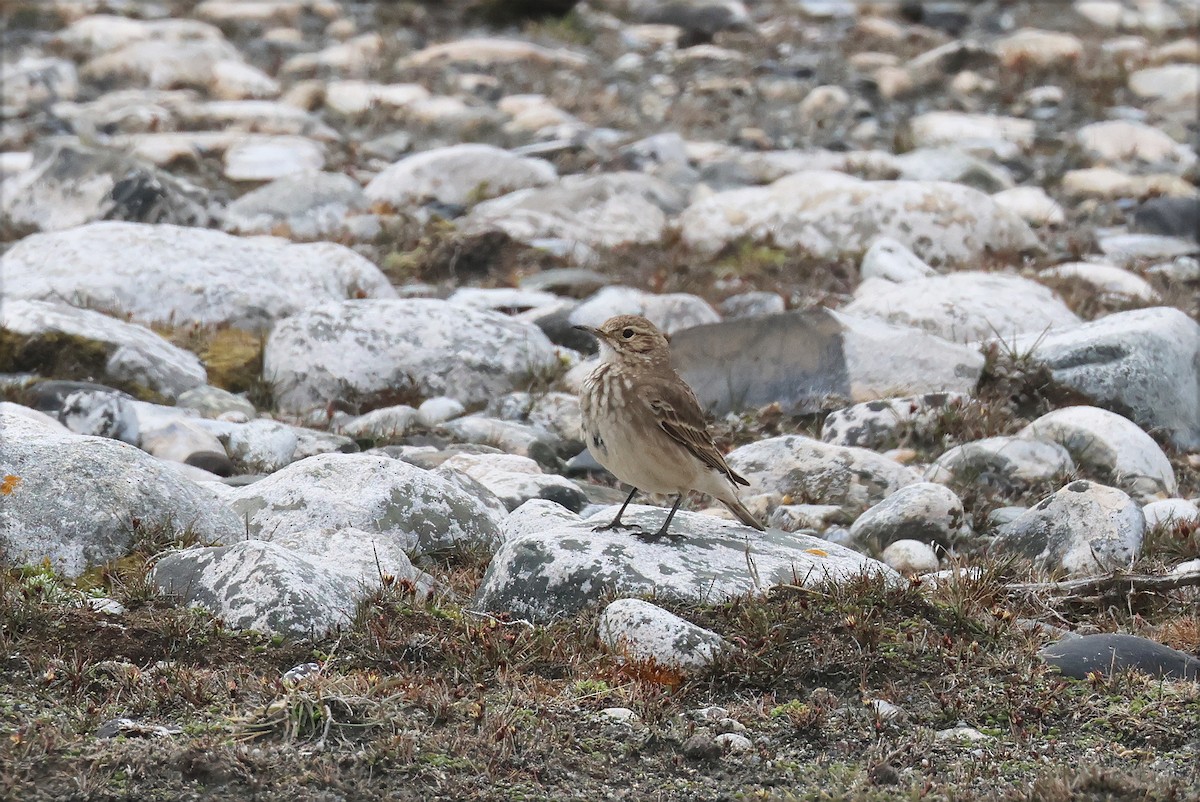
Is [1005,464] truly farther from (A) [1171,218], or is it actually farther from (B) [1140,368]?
(A) [1171,218]

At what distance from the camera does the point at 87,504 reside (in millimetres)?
7273

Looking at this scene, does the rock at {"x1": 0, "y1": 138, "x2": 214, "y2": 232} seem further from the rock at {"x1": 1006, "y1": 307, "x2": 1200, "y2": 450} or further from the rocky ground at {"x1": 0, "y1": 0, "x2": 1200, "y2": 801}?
the rock at {"x1": 1006, "y1": 307, "x2": 1200, "y2": 450}

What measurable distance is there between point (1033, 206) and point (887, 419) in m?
7.39

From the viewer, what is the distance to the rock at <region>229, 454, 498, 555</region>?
783 centimetres

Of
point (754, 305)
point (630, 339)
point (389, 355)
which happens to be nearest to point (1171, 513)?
point (630, 339)

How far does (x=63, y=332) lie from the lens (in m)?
11.1

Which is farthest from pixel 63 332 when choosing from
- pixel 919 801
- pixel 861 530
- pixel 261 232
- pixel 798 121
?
pixel 798 121

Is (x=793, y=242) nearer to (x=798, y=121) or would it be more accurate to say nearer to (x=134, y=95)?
(x=798, y=121)

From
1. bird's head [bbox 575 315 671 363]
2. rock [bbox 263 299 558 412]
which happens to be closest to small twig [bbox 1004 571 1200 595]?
bird's head [bbox 575 315 671 363]

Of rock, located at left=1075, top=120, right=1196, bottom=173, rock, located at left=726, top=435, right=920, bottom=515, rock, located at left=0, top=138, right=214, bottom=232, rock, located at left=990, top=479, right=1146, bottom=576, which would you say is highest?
rock, located at left=990, top=479, right=1146, bottom=576

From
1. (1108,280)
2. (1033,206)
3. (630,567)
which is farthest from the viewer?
(1033,206)

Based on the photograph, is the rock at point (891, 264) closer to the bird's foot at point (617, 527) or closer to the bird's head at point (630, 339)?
the bird's head at point (630, 339)

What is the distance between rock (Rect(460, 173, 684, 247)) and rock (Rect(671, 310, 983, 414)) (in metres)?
4.17

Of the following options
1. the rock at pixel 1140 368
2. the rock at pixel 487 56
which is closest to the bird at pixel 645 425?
the rock at pixel 1140 368
